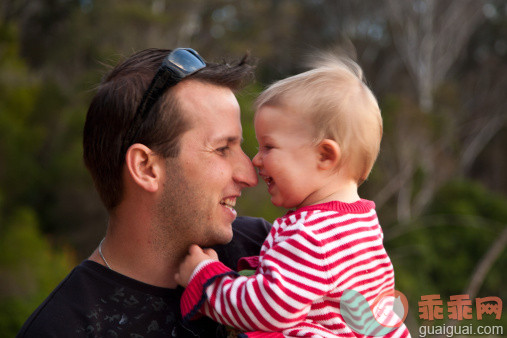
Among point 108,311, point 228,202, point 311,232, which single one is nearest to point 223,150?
point 228,202

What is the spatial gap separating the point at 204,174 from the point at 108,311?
58 cm

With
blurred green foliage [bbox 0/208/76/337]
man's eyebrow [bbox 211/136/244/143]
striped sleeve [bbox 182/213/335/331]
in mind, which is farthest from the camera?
blurred green foliage [bbox 0/208/76/337]

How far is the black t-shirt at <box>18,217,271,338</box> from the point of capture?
1.91 meters

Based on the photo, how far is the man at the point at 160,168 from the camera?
220 cm

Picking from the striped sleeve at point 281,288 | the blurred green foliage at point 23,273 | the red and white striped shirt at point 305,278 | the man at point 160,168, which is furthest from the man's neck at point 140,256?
the blurred green foliage at point 23,273

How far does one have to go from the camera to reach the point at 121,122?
2.22m

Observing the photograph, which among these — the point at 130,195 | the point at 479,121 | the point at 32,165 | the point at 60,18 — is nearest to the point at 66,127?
the point at 32,165

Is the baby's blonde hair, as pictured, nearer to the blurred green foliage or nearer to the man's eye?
the man's eye

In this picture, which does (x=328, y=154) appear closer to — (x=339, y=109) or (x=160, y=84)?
(x=339, y=109)

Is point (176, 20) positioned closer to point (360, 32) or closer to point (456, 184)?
point (456, 184)

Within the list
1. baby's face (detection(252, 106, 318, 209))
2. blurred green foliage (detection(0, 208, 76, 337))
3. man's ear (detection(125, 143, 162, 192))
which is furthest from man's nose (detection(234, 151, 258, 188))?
blurred green foliage (detection(0, 208, 76, 337))

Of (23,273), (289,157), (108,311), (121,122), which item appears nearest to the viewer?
(108,311)

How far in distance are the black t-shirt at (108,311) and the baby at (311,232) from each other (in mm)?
108

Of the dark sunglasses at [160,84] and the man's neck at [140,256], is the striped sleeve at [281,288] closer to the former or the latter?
the man's neck at [140,256]
